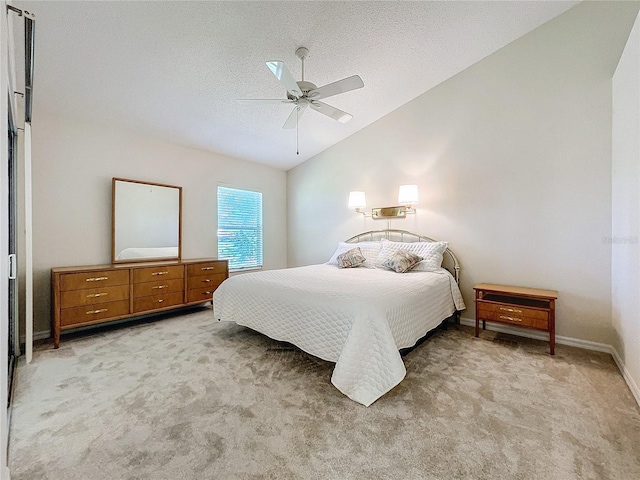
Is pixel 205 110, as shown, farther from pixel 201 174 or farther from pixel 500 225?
pixel 500 225

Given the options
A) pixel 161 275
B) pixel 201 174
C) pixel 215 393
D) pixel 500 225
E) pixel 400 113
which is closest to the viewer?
pixel 215 393

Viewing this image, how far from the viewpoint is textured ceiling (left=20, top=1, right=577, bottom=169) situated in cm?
225

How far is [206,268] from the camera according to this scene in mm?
4082

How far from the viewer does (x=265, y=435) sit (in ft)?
5.24

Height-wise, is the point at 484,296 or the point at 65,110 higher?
the point at 65,110

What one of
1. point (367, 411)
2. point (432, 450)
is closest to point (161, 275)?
point (367, 411)

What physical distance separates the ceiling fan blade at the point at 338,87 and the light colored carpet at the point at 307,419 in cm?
239

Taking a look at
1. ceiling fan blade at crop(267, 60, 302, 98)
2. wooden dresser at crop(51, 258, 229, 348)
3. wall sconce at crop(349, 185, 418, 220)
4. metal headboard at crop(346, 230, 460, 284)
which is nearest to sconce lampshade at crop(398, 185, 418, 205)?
wall sconce at crop(349, 185, 418, 220)

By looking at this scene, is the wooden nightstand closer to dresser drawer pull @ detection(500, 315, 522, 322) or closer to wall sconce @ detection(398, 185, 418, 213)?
dresser drawer pull @ detection(500, 315, 522, 322)

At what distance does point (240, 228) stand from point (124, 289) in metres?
2.22

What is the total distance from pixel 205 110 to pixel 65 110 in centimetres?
147

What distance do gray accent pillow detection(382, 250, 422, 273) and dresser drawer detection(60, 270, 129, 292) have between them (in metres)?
3.20

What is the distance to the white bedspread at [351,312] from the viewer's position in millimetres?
1906

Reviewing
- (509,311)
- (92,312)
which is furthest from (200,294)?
(509,311)
